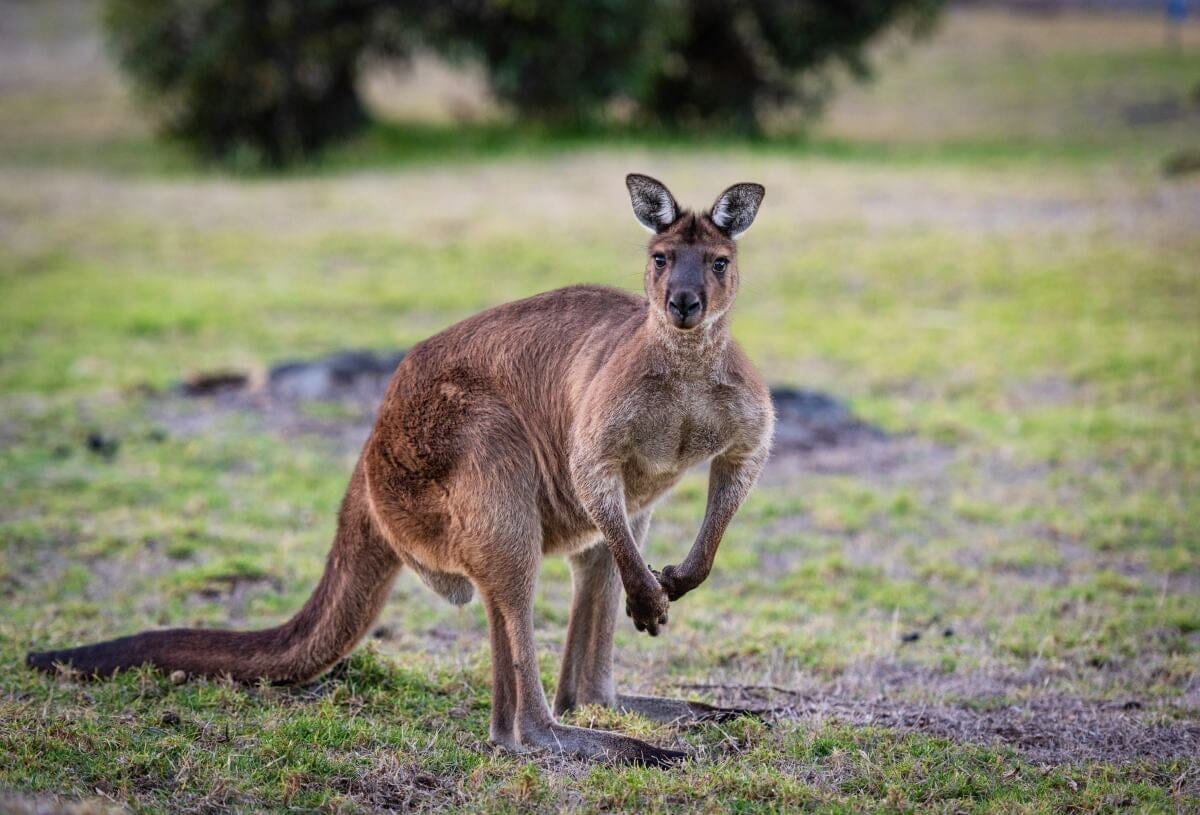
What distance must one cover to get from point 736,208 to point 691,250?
0.23m

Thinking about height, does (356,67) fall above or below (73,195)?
above

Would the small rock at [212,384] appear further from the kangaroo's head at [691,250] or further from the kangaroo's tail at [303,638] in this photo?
the kangaroo's head at [691,250]

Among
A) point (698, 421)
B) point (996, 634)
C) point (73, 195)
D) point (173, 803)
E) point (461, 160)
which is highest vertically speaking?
point (461, 160)

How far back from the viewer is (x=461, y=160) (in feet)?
60.7

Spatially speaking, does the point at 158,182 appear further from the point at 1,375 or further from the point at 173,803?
the point at 173,803

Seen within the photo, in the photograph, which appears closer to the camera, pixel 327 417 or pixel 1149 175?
pixel 327 417

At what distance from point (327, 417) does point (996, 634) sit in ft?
15.5

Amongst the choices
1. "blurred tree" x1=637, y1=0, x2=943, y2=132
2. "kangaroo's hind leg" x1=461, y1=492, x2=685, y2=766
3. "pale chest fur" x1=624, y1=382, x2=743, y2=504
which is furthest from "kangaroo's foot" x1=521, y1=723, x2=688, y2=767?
"blurred tree" x1=637, y1=0, x2=943, y2=132

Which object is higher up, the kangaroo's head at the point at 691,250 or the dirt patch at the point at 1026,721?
the kangaroo's head at the point at 691,250

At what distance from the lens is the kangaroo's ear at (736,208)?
4266mm

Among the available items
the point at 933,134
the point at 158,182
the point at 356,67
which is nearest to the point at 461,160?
the point at 356,67

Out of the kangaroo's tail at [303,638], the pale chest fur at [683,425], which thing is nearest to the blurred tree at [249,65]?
the kangaroo's tail at [303,638]

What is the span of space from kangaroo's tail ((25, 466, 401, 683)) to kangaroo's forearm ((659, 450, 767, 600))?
0.95 meters

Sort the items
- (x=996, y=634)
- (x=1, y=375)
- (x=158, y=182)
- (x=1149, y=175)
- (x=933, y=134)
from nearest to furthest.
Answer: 1. (x=996, y=634)
2. (x=1, y=375)
3. (x=1149, y=175)
4. (x=158, y=182)
5. (x=933, y=134)
